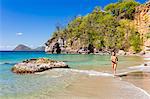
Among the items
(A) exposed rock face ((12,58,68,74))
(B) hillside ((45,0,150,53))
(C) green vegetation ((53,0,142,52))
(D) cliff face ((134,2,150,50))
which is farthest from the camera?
(C) green vegetation ((53,0,142,52))

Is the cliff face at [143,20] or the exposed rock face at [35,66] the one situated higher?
the cliff face at [143,20]

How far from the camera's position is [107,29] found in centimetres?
11662

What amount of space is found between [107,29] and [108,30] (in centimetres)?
110

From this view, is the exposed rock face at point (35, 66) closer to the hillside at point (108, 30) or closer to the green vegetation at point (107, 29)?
the hillside at point (108, 30)

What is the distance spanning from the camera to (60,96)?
12852 mm

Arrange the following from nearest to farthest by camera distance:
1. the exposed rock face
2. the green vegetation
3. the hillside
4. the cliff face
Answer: the exposed rock face → the cliff face → the hillside → the green vegetation

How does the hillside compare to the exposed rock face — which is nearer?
the exposed rock face

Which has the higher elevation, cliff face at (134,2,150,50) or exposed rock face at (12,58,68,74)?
cliff face at (134,2,150,50)

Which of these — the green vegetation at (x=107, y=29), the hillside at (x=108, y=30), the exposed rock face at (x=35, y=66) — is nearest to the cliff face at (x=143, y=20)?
the hillside at (x=108, y=30)

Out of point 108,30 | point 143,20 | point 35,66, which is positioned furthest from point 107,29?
point 35,66

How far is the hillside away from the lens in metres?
103

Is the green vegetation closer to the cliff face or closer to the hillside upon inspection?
the hillside

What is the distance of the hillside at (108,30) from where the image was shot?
338ft

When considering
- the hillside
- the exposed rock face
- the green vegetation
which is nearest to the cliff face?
the hillside
